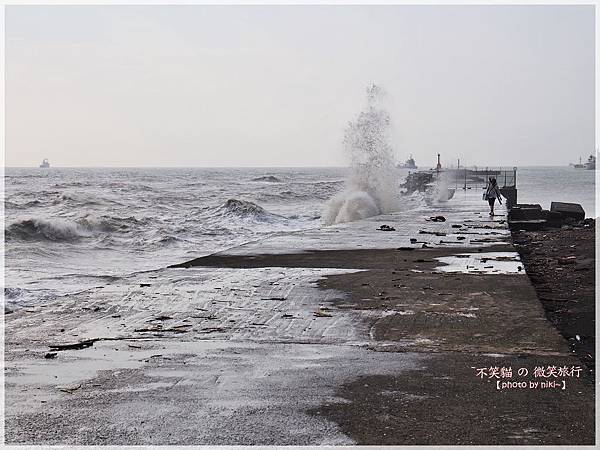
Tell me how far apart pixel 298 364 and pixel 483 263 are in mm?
5724

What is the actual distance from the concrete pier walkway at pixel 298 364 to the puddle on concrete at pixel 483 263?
0.10 m

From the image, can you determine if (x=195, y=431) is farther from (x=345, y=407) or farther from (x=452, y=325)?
(x=452, y=325)

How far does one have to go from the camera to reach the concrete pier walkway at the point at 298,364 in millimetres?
4066

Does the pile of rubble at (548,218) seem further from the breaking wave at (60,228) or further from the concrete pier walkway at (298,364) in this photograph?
the breaking wave at (60,228)

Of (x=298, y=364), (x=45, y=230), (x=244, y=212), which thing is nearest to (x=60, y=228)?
(x=45, y=230)

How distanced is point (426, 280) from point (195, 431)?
5.44 meters

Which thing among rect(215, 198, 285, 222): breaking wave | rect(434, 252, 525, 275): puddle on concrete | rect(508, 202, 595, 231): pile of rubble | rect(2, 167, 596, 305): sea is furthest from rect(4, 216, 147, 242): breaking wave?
rect(434, 252, 525, 275): puddle on concrete

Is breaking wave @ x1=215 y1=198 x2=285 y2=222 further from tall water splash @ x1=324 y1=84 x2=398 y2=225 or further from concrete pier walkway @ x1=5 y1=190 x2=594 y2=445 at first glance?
concrete pier walkway @ x1=5 y1=190 x2=594 y2=445

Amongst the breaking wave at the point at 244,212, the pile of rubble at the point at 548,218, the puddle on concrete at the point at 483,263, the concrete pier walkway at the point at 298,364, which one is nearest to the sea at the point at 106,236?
the breaking wave at the point at 244,212

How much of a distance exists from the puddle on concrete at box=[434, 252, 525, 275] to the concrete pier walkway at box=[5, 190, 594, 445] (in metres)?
0.10

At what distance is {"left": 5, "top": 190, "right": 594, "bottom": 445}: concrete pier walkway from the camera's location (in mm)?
4066

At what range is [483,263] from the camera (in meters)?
10.5

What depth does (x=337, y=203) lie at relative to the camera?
3144cm

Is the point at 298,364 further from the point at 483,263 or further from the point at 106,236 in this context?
the point at 106,236
